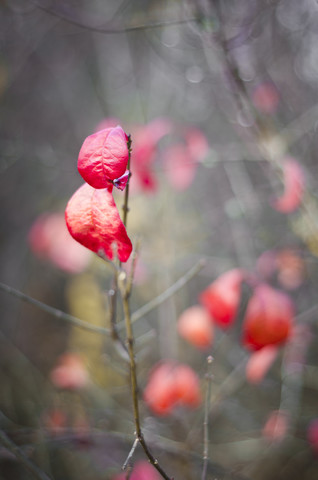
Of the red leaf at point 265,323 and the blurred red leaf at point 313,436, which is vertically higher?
the red leaf at point 265,323

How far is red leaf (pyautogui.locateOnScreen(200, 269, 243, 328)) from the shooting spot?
0.96 meters

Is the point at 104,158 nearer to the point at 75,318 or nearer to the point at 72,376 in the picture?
the point at 75,318

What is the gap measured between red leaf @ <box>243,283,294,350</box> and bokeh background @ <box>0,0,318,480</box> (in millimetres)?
94

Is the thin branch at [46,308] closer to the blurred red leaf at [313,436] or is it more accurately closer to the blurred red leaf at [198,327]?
the blurred red leaf at [198,327]

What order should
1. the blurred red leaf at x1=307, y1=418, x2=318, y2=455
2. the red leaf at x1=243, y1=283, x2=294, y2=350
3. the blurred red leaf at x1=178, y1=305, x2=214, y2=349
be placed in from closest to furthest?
the red leaf at x1=243, y1=283, x2=294, y2=350 < the blurred red leaf at x1=178, y1=305, x2=214, y2=349 < the blurred red leaf at x1=307, y1=418, x2=318, y2=455

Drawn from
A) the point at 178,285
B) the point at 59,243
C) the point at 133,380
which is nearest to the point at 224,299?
the point at 178,285

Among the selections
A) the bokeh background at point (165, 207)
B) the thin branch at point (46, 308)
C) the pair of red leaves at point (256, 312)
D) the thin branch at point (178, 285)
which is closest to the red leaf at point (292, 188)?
the bokeh background at point (165, 207)

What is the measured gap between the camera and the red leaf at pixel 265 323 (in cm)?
90

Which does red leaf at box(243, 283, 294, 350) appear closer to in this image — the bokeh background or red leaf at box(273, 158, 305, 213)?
the bokeh background

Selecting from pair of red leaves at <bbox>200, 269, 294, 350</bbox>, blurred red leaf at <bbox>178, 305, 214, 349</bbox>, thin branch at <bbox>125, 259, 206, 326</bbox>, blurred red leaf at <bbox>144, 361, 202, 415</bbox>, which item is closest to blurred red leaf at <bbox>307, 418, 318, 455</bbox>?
blurred red leaf at <bbox>144, 361, 202, 415</bbox>

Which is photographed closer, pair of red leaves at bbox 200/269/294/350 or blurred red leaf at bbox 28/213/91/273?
pair of red leaves at bbox 200/269/294/350

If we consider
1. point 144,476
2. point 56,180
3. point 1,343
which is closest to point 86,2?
point 56,180

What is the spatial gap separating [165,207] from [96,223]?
5.06 ft

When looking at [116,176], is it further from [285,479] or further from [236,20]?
[285,479]
